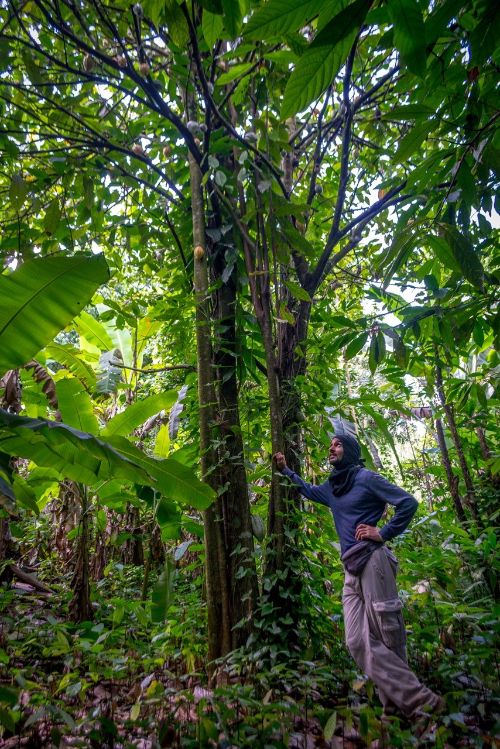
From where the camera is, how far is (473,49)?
0.94 m

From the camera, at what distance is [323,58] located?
86cm

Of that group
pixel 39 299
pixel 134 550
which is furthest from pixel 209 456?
pixel 134 550

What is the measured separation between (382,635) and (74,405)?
2.44 m

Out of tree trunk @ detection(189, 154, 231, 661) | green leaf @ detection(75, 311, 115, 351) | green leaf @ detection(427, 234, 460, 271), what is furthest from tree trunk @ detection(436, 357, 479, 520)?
green leaf @ detection(75, 311, 115, 351)

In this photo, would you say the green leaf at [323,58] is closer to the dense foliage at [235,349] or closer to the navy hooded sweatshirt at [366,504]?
the dense foliage at [235,349]

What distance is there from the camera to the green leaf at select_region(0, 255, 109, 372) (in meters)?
2.14

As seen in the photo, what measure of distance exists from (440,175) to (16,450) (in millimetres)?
2318

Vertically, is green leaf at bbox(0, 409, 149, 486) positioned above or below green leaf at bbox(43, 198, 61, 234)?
below

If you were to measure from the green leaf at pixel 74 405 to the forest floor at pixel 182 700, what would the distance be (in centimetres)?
124

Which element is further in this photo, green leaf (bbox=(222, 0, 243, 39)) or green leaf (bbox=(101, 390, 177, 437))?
green leaf (bbox=(101, 390, 177, 437))

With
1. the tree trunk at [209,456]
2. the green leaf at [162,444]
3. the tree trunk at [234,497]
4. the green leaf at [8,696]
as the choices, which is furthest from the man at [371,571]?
the green leaf at [8,696]

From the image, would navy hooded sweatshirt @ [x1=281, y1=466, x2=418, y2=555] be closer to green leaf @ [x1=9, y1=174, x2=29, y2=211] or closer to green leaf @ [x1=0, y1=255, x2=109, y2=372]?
green leaf @ [x1=0, y1=255, x2=109, y2=372]

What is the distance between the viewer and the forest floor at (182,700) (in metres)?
1.53

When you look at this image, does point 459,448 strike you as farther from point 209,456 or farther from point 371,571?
point 209,456
